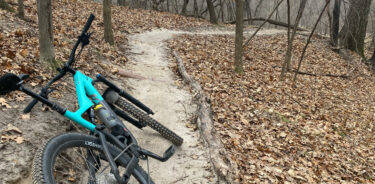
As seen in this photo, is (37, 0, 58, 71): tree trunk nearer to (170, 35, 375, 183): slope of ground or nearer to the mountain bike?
the mountain bike

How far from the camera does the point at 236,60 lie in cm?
1029

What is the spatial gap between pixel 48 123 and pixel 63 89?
4.17 feet

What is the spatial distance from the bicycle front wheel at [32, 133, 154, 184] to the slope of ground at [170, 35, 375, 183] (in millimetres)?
2414

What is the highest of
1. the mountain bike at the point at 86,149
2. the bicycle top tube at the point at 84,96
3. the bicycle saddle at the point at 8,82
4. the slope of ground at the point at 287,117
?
the bicycle saddle at the point at 8,82

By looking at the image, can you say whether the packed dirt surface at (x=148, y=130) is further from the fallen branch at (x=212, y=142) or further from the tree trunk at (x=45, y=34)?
the tree trunk at (x=45, y=34)

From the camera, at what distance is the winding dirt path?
4.37 m

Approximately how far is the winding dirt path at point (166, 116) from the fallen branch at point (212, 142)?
0.14 metres

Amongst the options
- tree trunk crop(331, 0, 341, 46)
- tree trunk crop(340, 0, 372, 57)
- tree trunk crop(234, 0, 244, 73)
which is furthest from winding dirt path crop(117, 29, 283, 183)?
tree trunk crop(331, 0, 341, 46)

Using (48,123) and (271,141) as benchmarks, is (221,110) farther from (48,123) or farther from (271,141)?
(48,123)

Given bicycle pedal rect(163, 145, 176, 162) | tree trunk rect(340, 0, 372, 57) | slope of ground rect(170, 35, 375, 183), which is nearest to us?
bicycle pedal rect(163, 145, 176, 162)

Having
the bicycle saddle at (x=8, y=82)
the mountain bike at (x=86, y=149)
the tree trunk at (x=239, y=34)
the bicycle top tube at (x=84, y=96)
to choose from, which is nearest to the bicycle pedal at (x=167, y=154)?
the mountain bike at (x=86, y=149)

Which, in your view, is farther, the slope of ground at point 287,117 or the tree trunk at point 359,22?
the tree trunk at point 359,22

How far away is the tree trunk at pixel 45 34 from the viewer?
17.5 feet

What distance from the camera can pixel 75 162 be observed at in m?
3.37
